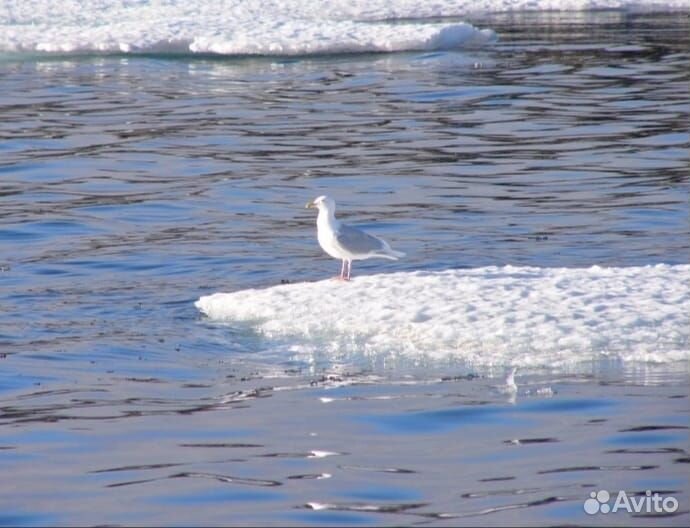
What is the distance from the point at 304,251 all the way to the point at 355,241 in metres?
2.31

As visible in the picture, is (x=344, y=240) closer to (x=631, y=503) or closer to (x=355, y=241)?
(x=355, y=241)

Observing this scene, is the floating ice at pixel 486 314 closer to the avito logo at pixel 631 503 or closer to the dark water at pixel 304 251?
the dark water at pixel 304 251

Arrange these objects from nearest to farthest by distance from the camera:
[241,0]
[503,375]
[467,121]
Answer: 1. [503,375]
2. [467,121]
3. [241,0]

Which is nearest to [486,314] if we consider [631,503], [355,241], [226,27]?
[355,241]

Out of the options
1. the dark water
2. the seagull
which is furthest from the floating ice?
the dark water

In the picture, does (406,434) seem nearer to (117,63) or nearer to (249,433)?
(249,433)

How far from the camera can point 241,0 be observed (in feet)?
99.7

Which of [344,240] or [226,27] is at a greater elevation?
[226,27]

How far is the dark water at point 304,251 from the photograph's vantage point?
254 inches

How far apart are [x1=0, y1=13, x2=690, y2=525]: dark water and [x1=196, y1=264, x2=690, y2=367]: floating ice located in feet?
1.16

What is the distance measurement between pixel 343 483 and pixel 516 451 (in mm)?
907

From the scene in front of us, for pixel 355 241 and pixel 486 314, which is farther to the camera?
pixel 355 241

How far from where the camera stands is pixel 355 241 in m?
10.2

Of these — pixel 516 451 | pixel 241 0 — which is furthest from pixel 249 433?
pixel 241 0
